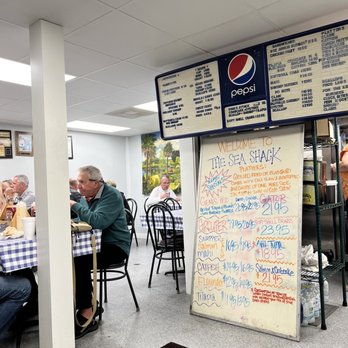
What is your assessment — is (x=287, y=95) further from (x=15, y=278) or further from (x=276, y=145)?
(x=15, y=278)

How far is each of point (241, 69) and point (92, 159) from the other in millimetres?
5076

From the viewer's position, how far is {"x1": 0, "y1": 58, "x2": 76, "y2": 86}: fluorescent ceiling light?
317cm

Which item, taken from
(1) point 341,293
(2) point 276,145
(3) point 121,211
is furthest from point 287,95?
(1) point 341,293

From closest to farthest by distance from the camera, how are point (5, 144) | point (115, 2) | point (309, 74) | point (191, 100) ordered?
point (115, 2)
point (309, 74)
point (191, 100)
point (5, 144)

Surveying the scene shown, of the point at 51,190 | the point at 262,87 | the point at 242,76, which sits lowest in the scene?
the point at 51,190

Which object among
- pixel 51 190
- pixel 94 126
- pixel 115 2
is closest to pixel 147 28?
pixel 115 2

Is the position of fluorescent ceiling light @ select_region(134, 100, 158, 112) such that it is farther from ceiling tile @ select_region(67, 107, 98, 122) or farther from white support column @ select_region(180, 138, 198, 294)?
white support column @ select_region(180, 138, 198, 294)

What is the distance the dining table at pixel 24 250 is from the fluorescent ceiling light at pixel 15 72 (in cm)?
169

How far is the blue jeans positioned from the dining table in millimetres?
100

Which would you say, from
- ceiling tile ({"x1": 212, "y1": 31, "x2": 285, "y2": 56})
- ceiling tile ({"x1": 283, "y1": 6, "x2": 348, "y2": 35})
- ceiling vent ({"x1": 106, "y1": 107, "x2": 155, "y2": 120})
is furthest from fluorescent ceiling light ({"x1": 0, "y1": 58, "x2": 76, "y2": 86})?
ceiling tile ({"x1": 283, "y1": 6, "x2": 348, "y2": 35})

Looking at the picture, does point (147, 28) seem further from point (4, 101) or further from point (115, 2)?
point (4, 101)

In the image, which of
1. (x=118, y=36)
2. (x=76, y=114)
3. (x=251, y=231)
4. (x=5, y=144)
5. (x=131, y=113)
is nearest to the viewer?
(x=118, y=36)

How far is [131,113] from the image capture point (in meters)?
5.45

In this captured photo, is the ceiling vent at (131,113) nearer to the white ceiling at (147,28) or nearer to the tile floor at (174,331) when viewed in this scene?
the white ceiling at (147,28)
